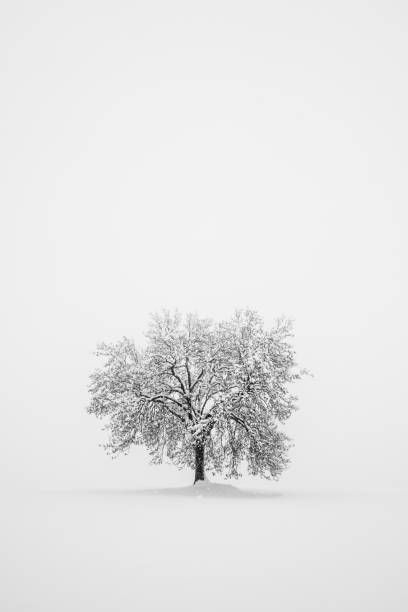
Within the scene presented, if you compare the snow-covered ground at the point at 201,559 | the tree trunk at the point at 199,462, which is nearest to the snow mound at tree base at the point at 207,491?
the tree trunk at the point at 199,462

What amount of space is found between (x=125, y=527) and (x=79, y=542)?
3.13m

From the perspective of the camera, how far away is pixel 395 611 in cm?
902

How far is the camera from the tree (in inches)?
1289

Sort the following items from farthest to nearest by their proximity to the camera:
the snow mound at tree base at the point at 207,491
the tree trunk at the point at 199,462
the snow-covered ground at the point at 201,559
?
the tree trunk at the point at 199,462 → the snow mound at tree base at the point at 207,491 → the snow-covered ground at the point at 201,559

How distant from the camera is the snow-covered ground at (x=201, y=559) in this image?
9.38m

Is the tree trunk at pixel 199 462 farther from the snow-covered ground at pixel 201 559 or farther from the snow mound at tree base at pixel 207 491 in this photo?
the snow-covered ground at pixel 201 559

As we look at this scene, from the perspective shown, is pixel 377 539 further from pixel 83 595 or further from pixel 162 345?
pixel 162 345

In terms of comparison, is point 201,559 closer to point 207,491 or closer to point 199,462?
point 207,491

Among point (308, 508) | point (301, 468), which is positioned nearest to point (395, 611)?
point (308, 508)

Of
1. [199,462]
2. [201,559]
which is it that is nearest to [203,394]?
[199,462]

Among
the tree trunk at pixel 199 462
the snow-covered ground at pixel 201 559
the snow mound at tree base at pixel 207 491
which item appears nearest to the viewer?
the snow-covered ground at pixel 201 559

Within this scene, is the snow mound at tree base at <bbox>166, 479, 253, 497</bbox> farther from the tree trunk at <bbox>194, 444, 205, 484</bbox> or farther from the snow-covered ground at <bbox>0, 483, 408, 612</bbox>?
the snow-covered ground at <bbox>0, 483, 408, 612</bbox>

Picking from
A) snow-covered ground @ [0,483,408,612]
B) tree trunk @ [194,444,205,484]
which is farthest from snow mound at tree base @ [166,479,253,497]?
snow-covered ground @ [0,483,408,612]

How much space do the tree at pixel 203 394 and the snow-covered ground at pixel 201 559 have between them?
32.3ft
